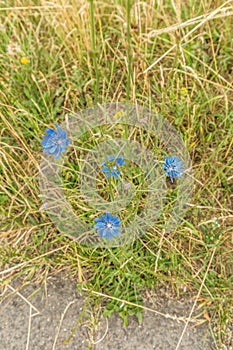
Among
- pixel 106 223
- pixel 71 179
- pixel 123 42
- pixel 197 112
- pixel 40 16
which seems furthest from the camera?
pixel 40 16

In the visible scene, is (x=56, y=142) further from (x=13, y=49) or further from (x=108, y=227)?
(x=13, y=49)

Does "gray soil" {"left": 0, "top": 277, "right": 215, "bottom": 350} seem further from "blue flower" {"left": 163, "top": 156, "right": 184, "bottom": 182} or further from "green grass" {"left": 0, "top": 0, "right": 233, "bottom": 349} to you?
"blue flower" {"left": 163, "top": 156, "right": 184, "bottom": 182}

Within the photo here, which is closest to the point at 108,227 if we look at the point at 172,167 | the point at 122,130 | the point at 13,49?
the point at 172,167

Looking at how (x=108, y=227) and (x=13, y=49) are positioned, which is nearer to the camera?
(x=108, y=227)

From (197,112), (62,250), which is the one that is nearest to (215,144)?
(197,112)

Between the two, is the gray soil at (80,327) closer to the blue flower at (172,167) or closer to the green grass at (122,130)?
the green grass at (122,130)

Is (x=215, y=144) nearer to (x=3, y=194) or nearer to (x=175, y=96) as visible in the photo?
(x=175, y=96)

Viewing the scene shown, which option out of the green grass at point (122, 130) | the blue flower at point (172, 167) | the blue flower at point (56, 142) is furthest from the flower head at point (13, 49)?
the blue flower at point (172, 167)
